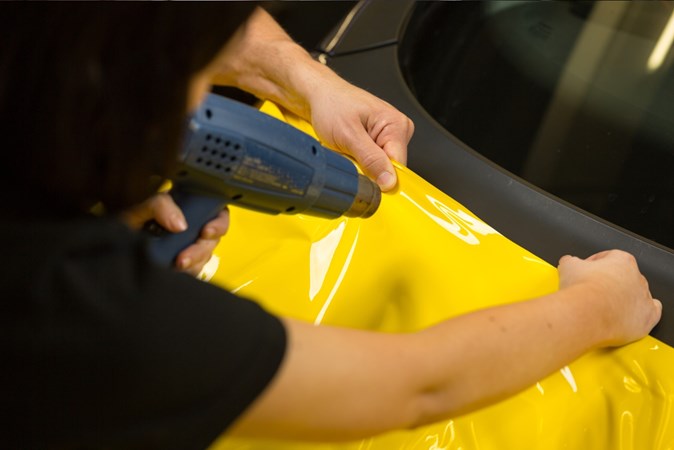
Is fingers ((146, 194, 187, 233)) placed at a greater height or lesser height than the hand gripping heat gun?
lesser

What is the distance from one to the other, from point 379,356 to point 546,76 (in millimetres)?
864

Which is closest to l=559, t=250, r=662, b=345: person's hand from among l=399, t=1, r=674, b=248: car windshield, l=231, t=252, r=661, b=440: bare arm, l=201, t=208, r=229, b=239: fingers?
l=231, t=252, r=661, b=440: bare arm

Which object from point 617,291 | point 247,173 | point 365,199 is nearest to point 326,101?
point 365,199

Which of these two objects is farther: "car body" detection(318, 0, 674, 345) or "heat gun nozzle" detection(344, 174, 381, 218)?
"car body" detection(318, 0, 674, 345)

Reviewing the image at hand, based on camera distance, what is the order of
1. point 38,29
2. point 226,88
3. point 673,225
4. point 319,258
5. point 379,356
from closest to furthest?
point 38,29
point 379,356
point 319,258
point 673,225
point 226,88

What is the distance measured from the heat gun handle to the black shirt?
0.28 metres

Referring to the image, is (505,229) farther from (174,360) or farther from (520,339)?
(174,360)

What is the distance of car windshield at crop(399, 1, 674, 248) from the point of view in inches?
46.5

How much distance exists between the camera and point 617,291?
33.8 inches

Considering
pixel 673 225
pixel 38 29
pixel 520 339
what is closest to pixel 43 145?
pixel 38 29

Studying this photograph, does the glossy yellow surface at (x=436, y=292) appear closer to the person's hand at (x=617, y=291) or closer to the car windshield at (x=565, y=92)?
the person's hand at (x=617, y=291)

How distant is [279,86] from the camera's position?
47.3 inches

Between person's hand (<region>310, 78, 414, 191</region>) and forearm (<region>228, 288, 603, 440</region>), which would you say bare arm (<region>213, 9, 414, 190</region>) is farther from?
forearm (<region>228, 288, 603, 440</region>)

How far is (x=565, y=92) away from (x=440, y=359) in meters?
0.78
